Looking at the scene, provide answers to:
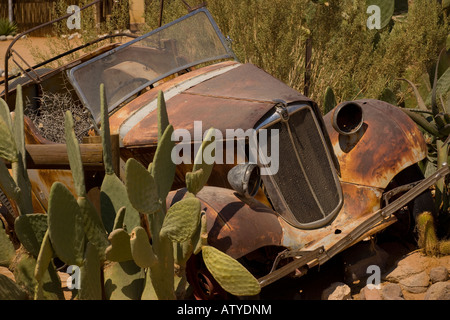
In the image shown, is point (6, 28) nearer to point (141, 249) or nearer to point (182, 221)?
point (182, 221)

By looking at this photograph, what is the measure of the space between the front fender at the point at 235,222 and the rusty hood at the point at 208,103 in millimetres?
479

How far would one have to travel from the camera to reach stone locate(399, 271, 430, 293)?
457 centimetres

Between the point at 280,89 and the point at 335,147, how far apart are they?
711 mm

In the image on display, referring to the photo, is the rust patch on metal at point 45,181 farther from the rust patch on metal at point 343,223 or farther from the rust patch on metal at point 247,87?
the rust patch on metal at point 343,223

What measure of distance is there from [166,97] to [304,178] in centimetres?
128

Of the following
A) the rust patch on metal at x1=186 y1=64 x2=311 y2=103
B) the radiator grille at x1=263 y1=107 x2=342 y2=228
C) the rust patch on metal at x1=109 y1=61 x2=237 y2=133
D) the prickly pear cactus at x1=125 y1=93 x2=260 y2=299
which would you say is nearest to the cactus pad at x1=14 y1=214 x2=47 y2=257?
the prickly pear cactus at x1=125 y1=93 x2=260 y2=299

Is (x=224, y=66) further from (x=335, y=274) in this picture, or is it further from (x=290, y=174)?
(x=335, y=274)

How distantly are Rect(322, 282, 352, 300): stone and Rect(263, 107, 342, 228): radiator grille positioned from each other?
45 centimetres

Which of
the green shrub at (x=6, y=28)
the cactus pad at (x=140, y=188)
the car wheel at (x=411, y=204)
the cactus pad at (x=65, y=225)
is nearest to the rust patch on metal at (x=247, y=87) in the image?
the car wheel at (x=411, y=204)

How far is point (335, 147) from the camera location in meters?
4.97

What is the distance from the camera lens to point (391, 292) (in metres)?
4.34

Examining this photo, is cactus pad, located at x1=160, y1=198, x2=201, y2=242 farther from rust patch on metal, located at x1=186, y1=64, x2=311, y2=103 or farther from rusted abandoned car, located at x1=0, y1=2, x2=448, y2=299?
rust patch on metal, located at x1=186, y1=64, x2=311, y2=103
